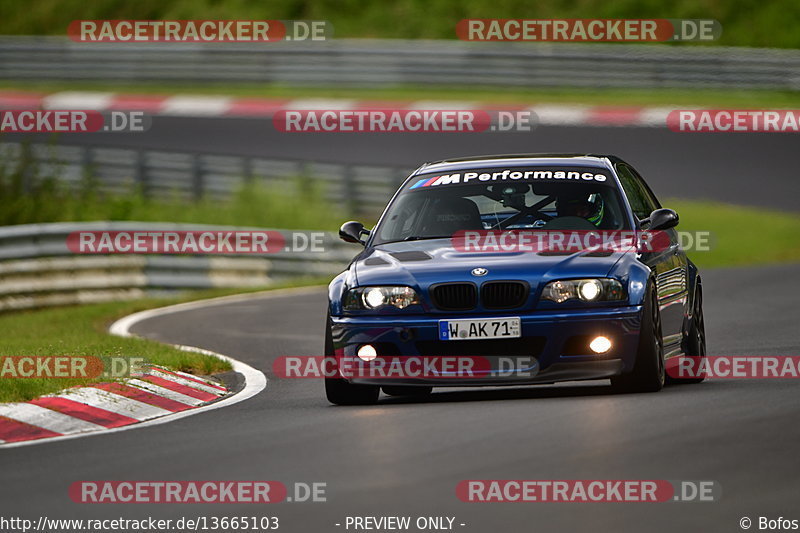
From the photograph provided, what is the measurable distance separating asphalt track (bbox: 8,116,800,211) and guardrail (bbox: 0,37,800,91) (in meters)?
3.05

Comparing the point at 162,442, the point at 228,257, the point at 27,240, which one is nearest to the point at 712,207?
the point at 228,257

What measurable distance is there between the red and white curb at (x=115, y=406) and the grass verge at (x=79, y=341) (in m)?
0.21

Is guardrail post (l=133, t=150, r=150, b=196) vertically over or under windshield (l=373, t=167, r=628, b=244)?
over

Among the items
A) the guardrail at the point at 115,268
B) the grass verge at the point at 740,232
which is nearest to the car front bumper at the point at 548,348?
the guardrail at the point at 115,268

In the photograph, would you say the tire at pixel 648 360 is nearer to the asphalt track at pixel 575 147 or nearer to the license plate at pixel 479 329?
the license plate at pixel 479 329

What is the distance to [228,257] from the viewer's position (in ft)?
72.4

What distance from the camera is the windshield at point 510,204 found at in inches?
431

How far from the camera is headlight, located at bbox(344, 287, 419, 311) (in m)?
9.99

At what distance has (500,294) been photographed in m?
9.88

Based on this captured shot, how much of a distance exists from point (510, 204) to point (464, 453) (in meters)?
3.26

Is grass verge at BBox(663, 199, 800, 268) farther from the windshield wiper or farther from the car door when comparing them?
the windshield wiper

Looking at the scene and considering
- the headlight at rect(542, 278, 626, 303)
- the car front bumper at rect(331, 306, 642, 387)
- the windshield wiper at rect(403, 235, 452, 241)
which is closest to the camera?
the car front bumper at rect(331, 306, 642, 387)

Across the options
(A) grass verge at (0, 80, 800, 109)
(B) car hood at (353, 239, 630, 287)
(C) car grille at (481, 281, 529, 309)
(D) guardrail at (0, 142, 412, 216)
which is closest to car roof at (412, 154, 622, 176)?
(B) car hood at (353, 239, 630, 287)

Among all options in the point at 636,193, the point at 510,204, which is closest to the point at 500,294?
the point at 510,204
